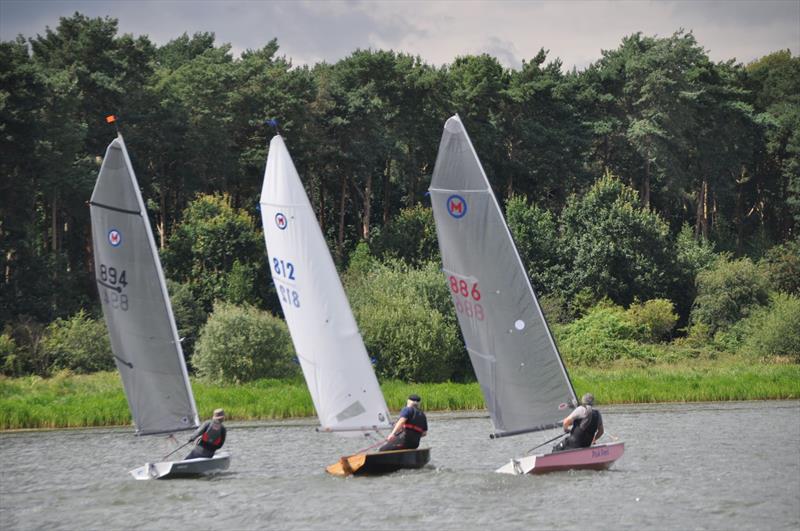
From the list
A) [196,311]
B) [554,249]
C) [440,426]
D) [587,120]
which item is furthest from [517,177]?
[440,426]

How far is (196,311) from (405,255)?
15863mm

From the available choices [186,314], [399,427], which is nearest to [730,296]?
[186,314]

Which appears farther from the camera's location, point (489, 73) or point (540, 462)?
point (489, 73)

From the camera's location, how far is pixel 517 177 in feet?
279

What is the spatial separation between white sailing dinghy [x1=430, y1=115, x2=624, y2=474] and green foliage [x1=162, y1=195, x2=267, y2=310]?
39.3m

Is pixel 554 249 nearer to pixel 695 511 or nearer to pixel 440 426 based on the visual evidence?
pixel 440 426

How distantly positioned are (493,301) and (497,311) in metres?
0.25

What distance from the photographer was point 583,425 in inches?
1093

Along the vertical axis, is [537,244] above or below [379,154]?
below

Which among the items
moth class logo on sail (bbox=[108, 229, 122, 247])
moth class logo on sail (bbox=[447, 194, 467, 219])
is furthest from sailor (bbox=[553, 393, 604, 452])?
moth class logo on sail (bbox=[108, 229, 122, 247])

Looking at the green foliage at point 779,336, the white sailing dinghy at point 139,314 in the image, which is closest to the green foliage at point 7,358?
the white sailing dinghy at point 139,314

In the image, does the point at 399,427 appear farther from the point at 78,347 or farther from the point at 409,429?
the point at 78,347

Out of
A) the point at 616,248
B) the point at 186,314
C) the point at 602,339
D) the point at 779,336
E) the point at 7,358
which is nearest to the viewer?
the point at 7,358

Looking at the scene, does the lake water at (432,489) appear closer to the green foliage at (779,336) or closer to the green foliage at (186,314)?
the green foliage at (186,314)
